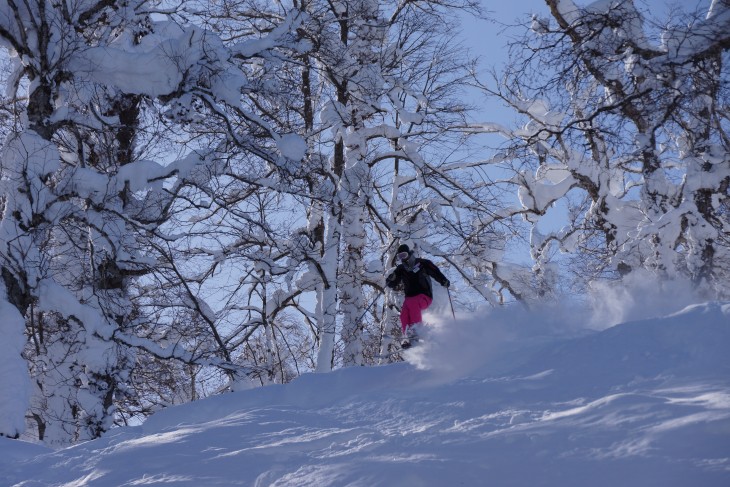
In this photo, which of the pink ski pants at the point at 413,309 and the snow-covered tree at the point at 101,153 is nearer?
the snow-covered tree at the point at 101,153

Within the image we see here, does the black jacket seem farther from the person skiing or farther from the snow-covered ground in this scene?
the snow-covered ground

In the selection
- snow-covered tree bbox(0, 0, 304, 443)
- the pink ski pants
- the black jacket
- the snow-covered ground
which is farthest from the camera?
the black jacket

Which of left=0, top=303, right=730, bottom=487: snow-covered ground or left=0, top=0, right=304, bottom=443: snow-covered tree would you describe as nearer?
left=0, top=303, right=730, bottom=487: snow-covered ground

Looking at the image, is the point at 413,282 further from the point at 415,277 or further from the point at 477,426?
the point at 477,426

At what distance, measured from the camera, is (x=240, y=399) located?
7473mm

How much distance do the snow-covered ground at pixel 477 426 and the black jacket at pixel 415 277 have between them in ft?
7.47

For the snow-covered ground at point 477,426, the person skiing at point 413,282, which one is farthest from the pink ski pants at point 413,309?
the snow-covered ground at point 477,426

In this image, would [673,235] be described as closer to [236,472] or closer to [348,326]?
[348,326]

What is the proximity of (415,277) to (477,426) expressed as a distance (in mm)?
5311

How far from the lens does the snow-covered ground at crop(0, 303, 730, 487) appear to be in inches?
153

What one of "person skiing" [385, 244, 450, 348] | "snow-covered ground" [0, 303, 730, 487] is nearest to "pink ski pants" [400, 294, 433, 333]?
"person skiing" [385, 244, 450, 348]

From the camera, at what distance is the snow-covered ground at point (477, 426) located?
3895 mm

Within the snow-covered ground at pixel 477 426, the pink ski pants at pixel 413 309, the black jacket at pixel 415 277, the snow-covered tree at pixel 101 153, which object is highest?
the snow-covered tree at pixel 101 153

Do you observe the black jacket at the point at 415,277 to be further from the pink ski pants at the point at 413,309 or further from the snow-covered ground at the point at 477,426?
the snow-covered ground at the point at 477,426
